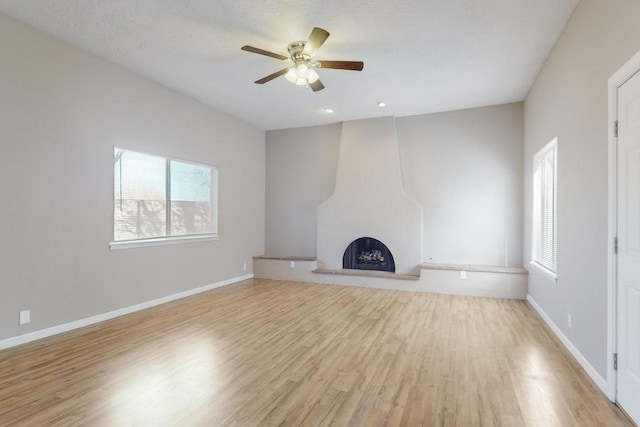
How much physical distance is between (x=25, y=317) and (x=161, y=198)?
2.04 meters

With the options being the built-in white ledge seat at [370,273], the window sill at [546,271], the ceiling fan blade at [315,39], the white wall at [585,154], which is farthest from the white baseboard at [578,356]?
the ceiling fan blade at [315,39]

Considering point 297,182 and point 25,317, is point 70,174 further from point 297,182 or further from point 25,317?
point 297,182

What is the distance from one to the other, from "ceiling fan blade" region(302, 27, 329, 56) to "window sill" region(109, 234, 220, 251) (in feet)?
10.3

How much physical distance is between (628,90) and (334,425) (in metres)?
2.69

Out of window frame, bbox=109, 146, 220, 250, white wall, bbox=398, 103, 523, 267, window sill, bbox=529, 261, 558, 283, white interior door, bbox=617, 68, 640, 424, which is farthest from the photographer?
white wall, bbox=398, 103, 523, 267

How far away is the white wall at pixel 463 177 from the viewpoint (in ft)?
17.1

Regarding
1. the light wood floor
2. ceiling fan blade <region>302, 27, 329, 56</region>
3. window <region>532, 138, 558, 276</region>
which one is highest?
ceiling fan blade <region>302, 27, 329, 56</region>

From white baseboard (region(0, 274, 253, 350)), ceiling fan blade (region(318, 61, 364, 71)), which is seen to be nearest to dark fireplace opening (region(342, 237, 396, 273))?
white baseboard (region(0, 274, 253, 350))

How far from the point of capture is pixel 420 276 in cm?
530

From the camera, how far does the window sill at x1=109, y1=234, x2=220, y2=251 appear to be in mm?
Result: 3922

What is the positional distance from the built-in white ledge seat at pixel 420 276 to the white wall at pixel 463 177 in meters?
0.41

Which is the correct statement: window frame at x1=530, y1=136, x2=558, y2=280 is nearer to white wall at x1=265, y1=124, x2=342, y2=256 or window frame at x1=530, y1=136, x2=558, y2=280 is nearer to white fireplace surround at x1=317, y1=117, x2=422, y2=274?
white fireplace surround at x1=317, y1=117, x2=422, y2=274

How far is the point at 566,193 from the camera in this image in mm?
2977

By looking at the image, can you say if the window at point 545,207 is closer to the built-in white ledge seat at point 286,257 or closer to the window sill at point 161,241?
the built-in white ledge seat at point 286,257
